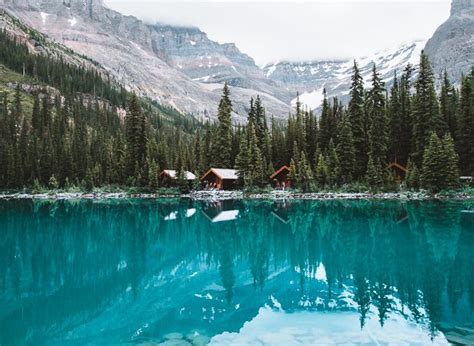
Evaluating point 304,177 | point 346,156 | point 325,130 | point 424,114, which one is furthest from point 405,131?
point 304,177

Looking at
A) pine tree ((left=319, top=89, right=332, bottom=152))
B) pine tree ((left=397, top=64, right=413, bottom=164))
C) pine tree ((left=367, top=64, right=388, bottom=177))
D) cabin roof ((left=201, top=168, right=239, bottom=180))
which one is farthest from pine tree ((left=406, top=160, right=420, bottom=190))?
cabin roof ((left=201, top=168, right=239, bottom=180))

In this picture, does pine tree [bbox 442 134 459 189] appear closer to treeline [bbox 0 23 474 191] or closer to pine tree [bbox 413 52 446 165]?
treeline [bbox 0 23 474 191]

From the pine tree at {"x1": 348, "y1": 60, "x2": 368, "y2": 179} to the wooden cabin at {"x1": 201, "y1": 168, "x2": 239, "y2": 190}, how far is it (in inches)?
749

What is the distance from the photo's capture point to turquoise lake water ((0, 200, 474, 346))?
11.2 m

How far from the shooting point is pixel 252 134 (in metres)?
70.4

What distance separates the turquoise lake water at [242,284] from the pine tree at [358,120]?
33.0 metres

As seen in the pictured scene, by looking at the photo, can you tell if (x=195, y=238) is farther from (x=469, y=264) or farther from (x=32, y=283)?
(x=469, y=264)

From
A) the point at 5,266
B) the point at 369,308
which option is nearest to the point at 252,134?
the point at 5,266

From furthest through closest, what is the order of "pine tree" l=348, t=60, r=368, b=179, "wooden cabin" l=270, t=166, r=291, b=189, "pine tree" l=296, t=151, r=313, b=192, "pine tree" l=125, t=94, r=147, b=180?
"pine tree" l=125, t=94, r=147, b=180 → "wooden cabin" l=270, t=166, r=291, b=189 → "pine tree" l=348, t=60, r=368, b=179 → "pine tree" l=296, t=151, r=313, b=192

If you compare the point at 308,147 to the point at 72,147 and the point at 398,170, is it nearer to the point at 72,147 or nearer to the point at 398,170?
the point at 398,170

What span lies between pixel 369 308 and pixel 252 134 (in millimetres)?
58713

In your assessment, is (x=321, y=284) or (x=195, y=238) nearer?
(x=321, y=284)

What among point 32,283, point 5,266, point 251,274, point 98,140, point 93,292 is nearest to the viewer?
point 93,292

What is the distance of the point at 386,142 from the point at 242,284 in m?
49.7
